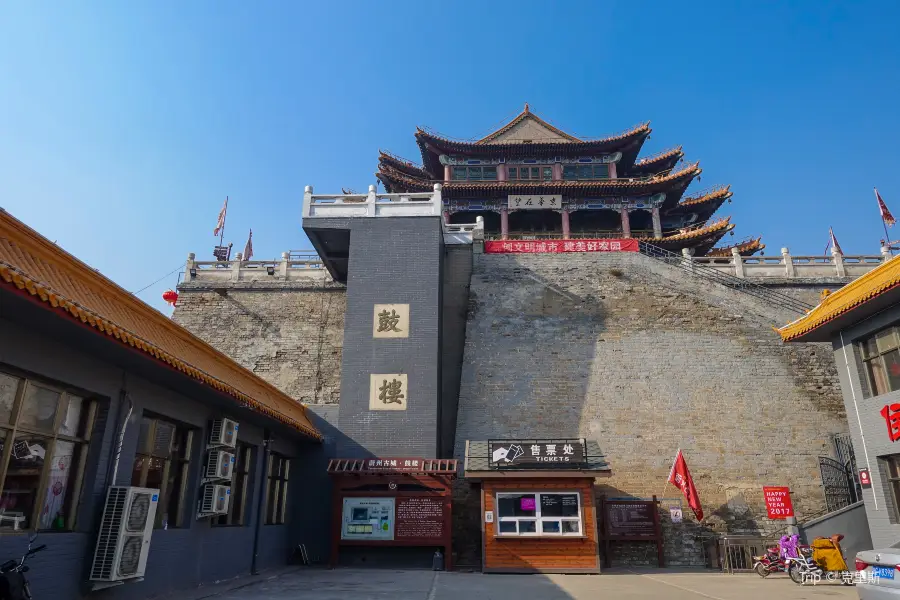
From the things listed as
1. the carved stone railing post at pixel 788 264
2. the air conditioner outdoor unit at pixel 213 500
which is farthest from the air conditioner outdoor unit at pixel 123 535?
the carved stone railing post at pixel 788 264

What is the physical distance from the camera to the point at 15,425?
605cm

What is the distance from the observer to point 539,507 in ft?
41.8

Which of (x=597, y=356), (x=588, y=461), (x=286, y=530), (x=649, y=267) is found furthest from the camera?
(x=649, y=267)

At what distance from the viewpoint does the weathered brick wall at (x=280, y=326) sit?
1914 centimetres

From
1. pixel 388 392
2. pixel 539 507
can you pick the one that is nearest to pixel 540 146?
pixel 388 392

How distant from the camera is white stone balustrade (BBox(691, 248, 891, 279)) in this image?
21.3 meters

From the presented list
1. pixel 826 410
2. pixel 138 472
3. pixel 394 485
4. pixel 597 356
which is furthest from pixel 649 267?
pixel 138 472

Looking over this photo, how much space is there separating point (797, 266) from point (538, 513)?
1457 cm

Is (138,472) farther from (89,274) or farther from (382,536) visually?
(382,536)

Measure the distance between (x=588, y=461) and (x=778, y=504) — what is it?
13.9ft

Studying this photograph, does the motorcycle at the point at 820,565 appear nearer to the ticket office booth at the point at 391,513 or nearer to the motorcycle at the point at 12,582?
the ticket office booth at the point at 391,513

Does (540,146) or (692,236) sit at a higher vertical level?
(540,146)

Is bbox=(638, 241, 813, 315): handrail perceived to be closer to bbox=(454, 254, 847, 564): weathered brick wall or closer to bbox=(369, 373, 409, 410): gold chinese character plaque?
bbox=(454, 254, 847, 564): weathered brick wall

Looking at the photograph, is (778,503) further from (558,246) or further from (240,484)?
(240,484)
